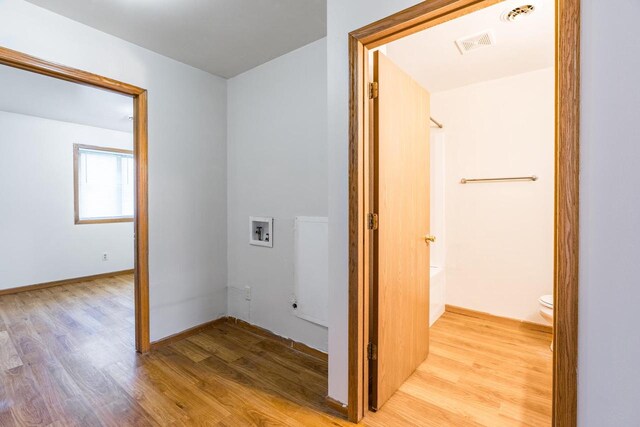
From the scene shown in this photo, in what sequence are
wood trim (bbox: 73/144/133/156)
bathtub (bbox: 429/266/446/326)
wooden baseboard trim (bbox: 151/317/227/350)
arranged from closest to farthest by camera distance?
wooden baseboard trim (bbox: 151/317/227/350), bathtub (bbox: 429/266/446/326), wood trim (bbox: 73/144/133/156)

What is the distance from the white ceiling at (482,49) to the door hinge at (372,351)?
2.07 metres

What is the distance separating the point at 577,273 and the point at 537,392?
140 centimetres

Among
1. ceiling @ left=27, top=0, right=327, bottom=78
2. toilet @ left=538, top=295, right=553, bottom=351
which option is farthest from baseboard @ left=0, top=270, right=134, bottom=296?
toilet @ left=538, top=295, right=553, bottom=351

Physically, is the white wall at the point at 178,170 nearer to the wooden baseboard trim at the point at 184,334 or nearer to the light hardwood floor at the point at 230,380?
the wooden baseboard trim at the point at 184,334

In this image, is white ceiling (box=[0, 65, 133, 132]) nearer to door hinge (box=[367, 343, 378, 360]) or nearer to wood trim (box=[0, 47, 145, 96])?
wood trim (box=[0, 47, 145, 96])

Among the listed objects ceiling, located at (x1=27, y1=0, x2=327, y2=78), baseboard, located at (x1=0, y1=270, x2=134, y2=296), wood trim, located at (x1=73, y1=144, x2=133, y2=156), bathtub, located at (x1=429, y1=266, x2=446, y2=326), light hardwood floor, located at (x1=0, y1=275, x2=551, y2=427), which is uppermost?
ceiling, located at (x1=27, y1=0, x2=327, y2=78)

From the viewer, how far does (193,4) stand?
1.87m

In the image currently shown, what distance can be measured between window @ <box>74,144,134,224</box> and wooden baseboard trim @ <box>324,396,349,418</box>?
438cm

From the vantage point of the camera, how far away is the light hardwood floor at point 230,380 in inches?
65.2

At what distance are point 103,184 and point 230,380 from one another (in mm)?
4465

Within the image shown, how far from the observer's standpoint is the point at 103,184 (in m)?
4.94

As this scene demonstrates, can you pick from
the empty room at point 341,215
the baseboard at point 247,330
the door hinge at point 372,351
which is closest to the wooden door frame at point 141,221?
the empty room at point 341,215
